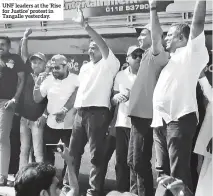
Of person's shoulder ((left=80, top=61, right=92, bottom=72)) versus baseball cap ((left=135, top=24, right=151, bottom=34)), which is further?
person's shoulder ((left=80, top=61, right=92, bottom=72))

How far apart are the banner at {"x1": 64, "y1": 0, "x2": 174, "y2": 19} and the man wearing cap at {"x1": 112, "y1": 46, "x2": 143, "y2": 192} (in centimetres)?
31

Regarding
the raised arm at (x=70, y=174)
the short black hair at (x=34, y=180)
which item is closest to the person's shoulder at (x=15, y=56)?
the raised arm at (x=70, y=174)

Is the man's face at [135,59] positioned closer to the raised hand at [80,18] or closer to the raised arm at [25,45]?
the raised hand at [80,18]

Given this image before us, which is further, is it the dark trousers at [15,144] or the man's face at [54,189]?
the dark trousers at [15,144]

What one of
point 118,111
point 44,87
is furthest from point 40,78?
point 118,111

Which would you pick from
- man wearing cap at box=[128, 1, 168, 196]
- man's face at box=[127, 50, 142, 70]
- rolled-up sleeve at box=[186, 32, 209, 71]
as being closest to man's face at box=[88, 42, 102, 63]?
man's face at box=[127, 50, 142, 70]

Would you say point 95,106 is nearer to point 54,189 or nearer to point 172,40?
point 172,40

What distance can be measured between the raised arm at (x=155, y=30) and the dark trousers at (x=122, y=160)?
0.70m

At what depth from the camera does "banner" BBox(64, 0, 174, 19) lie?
11.5 ft

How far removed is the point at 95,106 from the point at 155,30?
87 cm

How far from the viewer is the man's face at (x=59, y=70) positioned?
13.0 ft

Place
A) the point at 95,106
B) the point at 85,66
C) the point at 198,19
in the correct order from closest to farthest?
the point at 198,19, the point at 95,106, the point at 85,66

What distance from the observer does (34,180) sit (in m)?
2.21

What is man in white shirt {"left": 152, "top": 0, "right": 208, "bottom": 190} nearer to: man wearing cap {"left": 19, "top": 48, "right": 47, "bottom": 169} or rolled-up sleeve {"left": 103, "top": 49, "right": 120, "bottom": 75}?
rolled-up sleeve {"left": 103, "top": 49, "right": 120, "bottom": 75}
